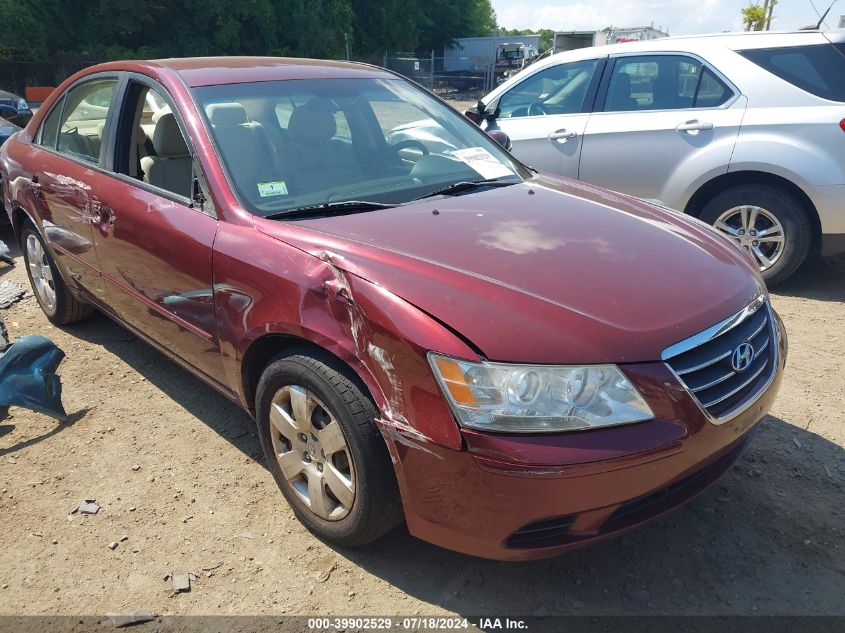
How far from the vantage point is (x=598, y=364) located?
1.99m

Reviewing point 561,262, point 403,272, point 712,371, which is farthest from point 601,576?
point 403,272

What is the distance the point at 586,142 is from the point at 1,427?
14.8 ft

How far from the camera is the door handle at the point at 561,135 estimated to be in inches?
225

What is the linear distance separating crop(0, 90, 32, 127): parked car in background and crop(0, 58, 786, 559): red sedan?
28.3ft

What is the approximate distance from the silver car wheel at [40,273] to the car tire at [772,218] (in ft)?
15.2

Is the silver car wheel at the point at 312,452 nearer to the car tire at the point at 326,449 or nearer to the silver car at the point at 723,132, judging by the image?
the car tire at the point at 326,449

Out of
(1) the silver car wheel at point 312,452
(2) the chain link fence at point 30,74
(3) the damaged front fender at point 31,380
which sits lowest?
(2) the chain link fence at point 30,74

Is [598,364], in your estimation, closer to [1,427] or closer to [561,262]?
[561,262]

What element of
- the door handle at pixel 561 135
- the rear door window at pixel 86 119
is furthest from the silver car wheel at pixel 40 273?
the door handle at pixel 561 135

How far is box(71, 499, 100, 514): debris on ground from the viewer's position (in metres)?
2.86

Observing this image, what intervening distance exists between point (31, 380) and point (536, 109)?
4.45 m

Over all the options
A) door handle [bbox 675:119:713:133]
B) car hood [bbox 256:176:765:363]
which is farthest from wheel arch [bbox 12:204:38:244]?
door handle [bbox 675:119:713:133]

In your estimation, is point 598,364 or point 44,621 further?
point 44,621

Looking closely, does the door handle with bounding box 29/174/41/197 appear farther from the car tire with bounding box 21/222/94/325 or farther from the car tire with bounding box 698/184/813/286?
the car tire with bounding box 698/184/813/286
